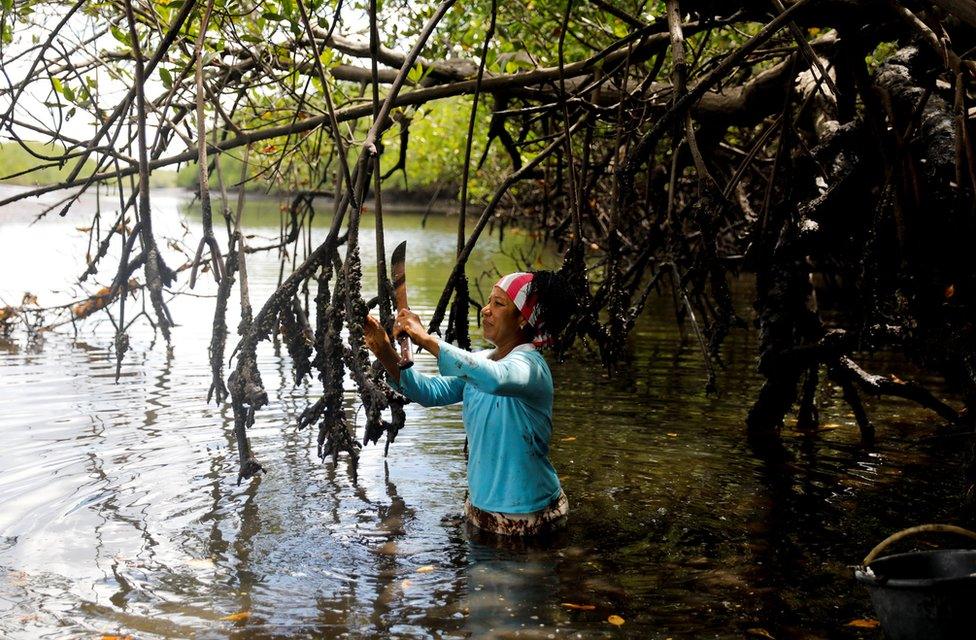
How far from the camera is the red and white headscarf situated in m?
4.61

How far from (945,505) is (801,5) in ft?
9.55

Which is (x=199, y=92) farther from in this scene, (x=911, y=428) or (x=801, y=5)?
(x=911, y=428)

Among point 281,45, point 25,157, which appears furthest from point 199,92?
point 25,157

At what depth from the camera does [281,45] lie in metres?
6.41

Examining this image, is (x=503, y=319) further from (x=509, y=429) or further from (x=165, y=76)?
(x=165, y=76)

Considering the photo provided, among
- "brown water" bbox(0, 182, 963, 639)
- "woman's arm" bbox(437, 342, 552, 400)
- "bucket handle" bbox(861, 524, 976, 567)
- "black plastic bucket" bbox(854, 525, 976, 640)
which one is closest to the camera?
"black plastic bucket" bbox(854, 525, 976, 640)

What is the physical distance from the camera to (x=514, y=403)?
4.61 metres

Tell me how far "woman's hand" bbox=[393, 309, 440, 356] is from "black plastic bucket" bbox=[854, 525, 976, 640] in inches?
66.6

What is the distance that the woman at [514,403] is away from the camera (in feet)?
15.1

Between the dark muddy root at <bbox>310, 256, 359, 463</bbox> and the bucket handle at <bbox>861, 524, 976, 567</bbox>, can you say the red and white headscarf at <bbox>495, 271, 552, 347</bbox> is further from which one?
the bucket handle at <bbox>861, 524, 976, 567</bbox>

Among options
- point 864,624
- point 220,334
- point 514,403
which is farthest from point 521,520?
point 220,334

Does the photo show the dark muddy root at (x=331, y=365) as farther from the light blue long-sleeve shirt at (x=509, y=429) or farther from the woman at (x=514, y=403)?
the light blue long-sleeve shirt at (x=509, y=429)

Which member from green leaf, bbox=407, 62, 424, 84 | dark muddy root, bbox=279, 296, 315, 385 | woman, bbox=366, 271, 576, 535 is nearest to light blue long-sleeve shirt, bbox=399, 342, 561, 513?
woman, bbox=366, 271, 576, 535

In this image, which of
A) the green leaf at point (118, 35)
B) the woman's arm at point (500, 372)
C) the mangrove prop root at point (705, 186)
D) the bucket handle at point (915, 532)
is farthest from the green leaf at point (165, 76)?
the bucket handle at point (915, 532)
